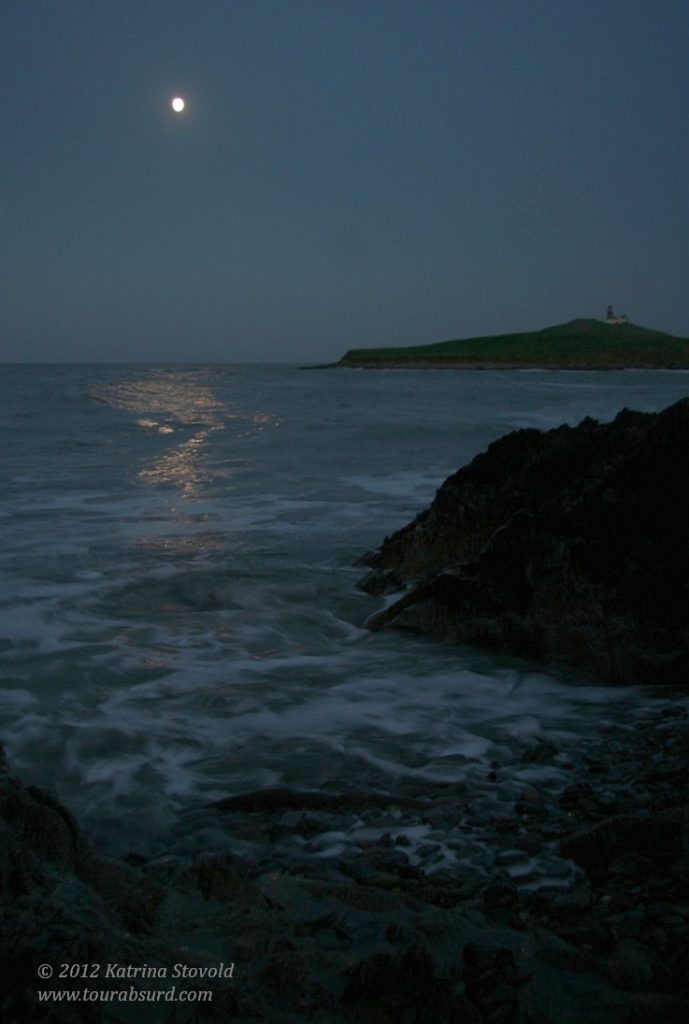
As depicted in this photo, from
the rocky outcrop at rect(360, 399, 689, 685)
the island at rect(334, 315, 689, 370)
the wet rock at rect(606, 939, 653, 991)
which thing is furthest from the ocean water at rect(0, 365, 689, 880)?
the island at rect(334, 315, 689, 370)

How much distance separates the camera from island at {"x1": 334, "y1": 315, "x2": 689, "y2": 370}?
10419 cm

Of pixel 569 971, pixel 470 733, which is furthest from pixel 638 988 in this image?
pixel 470 733

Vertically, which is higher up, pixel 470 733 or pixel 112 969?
pixel 112 969

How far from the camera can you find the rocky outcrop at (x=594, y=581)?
412cm

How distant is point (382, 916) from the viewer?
6.91ft

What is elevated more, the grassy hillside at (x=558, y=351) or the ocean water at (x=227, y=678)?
the grassy hillside at (x=558, y=351)

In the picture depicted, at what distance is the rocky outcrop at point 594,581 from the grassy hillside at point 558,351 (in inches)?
4030

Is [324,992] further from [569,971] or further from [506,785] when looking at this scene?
[506,785]

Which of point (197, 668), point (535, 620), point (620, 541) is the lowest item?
point (197, 668)

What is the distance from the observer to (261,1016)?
5.49 feet

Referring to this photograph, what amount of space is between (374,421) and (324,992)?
22.8m

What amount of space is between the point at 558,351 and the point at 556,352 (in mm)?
941

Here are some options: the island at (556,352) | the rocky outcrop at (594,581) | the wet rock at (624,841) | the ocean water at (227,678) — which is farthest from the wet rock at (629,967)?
the island at (556,352)

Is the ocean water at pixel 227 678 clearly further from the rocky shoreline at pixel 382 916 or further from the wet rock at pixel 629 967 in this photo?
the wet rock at pixel 629 967
